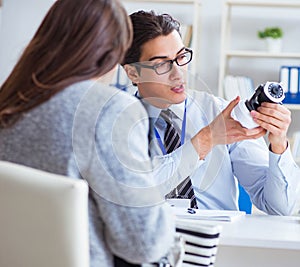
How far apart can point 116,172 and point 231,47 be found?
9.16 ft

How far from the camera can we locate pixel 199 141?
2.04m

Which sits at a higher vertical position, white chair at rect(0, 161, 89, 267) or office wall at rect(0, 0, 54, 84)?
white chair at rect(0, 161, 89, 267)

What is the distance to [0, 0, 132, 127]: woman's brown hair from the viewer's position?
4.22ft

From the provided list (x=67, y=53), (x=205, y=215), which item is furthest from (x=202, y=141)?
(x=67, y=53)

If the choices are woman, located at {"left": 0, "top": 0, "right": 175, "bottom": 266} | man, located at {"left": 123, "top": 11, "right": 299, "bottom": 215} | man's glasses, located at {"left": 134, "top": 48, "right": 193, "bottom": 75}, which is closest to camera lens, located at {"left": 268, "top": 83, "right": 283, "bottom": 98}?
man, located at {"left": 123, "top": 11, "right": 299, "bottom": 215}

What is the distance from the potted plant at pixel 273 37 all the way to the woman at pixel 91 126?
2492 mm

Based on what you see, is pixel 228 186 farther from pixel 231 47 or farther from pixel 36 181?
pixel 231 47

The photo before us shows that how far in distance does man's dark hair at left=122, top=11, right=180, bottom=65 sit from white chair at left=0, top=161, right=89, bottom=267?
1054 millimetres

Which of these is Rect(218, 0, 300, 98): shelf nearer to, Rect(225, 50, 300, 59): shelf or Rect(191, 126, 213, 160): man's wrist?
Rect(225, 50, 300, 59): shelf

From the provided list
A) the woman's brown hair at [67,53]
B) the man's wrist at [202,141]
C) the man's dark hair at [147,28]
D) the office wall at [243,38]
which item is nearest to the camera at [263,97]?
the man's wrist at [202,141]

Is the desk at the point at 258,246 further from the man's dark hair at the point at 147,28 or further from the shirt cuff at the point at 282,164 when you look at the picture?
the man's dark hair at the point at 147,28

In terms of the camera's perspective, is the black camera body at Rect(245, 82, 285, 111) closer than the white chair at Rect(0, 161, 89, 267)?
No

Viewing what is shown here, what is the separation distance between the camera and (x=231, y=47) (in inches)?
154

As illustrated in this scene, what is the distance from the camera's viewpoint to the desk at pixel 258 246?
5.54ft
